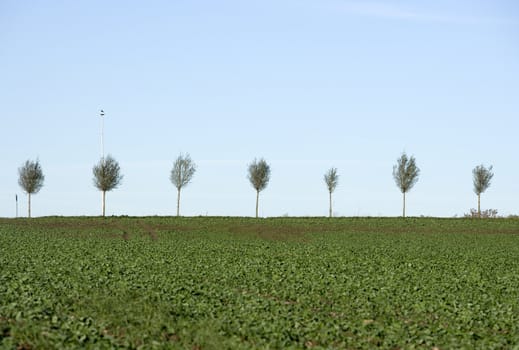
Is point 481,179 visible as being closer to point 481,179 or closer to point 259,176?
point 481,179

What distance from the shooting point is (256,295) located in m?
24.3

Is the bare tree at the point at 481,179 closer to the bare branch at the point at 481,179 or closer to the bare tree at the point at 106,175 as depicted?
the bare branch at the point at 481,179

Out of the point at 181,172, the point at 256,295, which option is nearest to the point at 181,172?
the point at 181,172

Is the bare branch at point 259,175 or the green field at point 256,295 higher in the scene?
the bare branch at point 259,175

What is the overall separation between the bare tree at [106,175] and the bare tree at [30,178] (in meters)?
8.11

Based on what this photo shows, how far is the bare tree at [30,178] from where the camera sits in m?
90.8

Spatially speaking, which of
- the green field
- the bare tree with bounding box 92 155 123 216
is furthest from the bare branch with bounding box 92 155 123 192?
the green field

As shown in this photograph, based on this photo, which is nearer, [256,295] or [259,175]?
[256,295]

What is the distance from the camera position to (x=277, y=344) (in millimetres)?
16688

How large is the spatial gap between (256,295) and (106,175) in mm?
68050

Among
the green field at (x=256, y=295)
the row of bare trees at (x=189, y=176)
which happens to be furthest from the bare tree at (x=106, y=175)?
the green field at (x=256, y=295)

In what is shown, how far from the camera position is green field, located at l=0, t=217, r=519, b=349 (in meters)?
17.7

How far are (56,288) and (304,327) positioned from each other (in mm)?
11347

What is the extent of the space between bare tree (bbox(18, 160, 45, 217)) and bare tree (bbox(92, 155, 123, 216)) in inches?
319
